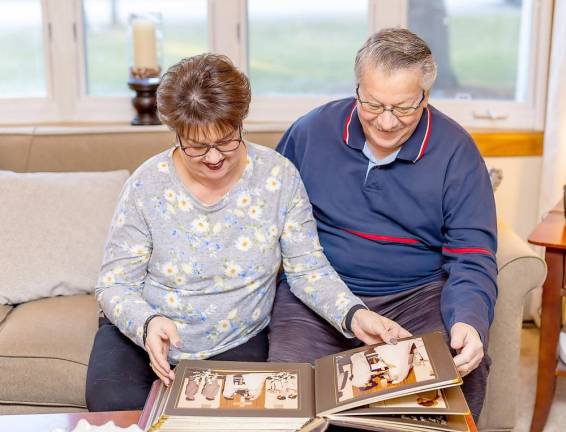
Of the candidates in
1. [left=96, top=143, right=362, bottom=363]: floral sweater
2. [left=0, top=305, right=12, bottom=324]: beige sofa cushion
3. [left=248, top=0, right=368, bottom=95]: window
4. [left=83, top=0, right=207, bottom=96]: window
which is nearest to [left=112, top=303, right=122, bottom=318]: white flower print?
[left=96, top=143, right=362, bottom=363]: floral sweater

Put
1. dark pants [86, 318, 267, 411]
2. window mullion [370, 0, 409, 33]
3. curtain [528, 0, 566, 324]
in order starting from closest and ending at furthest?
dark pants [86, 318, 267, 411] < curtain [528, 0, 566, 324] < window mullion [370, 0, 409, 33]

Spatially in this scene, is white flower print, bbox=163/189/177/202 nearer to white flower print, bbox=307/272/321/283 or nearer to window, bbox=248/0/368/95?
white flower print, bbox=307/272/321/283

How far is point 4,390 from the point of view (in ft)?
5.98

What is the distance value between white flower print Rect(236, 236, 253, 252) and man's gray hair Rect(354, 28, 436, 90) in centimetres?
44

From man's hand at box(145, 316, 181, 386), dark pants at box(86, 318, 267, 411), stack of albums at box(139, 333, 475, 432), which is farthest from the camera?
dark pants at box(86, 318, 267, 411)

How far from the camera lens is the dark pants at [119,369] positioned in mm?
1580

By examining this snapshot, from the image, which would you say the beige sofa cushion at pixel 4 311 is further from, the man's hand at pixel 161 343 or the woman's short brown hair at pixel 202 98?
the woman's short brown hair at pixel 202 98

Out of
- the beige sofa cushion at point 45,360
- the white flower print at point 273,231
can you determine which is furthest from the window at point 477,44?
the beige sofa cushion at point 45,360

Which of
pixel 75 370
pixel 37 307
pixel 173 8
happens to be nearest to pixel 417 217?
pixel 75 370

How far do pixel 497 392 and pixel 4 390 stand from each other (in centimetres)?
122

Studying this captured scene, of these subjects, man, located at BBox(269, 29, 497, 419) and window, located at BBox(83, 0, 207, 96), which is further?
window, located at BBox(83, 0, 207, 96)

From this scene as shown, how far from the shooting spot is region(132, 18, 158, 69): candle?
263 cm

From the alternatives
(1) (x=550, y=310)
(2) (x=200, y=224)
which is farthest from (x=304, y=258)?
(1) (x=550, y=310)

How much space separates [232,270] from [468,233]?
0.54 m
